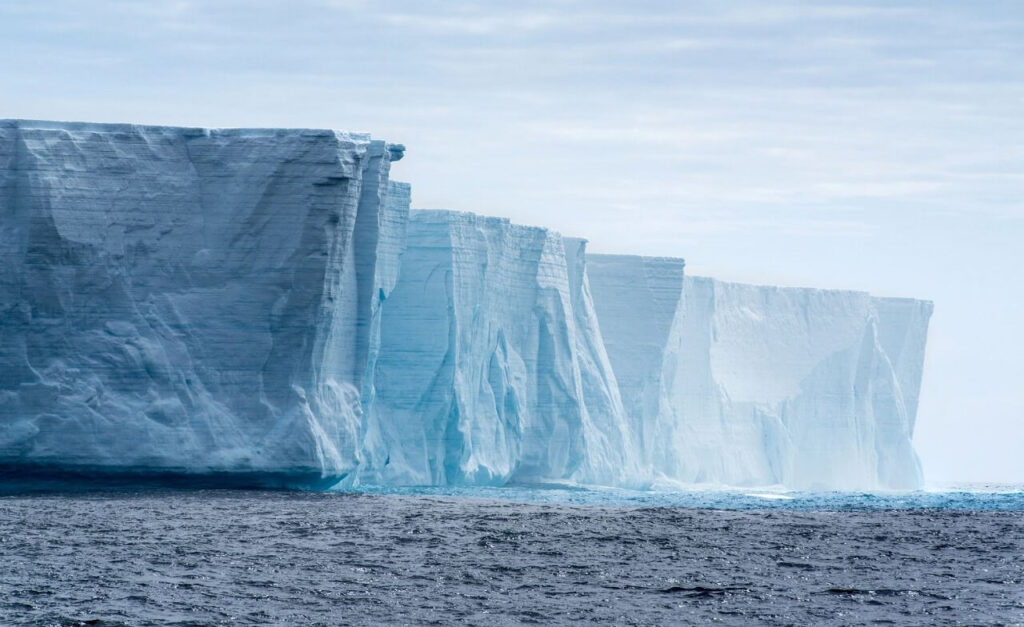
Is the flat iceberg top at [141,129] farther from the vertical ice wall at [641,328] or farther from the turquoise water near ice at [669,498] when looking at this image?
the vertical ice wall at [641,328]

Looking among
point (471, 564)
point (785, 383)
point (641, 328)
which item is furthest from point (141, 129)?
point (785, 383)

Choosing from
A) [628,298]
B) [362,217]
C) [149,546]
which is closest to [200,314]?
[362,217]

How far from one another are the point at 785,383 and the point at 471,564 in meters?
28.9

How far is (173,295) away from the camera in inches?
833

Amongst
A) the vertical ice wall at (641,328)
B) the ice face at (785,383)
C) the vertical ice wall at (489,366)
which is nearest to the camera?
the vertical ice wall at (489,366)

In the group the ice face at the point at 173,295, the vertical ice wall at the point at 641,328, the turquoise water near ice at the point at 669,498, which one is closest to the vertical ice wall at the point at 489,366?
the turquoise water near ice at the point at 669,498

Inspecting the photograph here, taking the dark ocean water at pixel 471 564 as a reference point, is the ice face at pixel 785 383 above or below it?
above

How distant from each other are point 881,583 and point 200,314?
9936 mm

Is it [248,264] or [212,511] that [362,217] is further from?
[212,511]

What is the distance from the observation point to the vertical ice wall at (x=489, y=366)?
28.5 meters

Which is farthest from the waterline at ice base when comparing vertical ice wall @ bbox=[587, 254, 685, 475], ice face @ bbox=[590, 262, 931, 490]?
ice face @ bbox=[590, 262, 931, 490]

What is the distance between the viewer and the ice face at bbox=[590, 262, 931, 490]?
39434 millimetres

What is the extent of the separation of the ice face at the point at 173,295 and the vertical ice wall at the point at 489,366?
5906mm

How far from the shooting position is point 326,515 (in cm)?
1864
